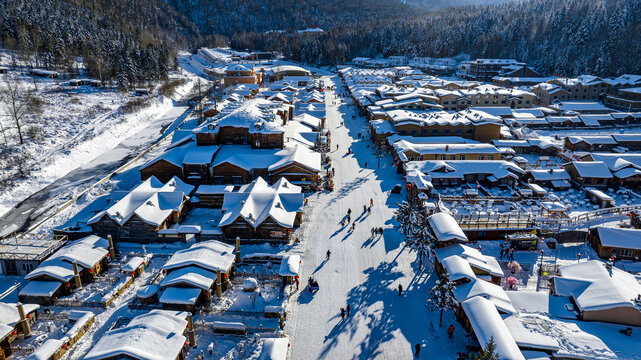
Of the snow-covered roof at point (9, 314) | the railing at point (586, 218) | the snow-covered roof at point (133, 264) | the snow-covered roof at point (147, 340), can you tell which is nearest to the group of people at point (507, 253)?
the railing at point (586, 218)

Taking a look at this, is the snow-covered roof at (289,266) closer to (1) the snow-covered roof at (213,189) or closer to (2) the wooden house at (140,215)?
(2) the wooden house at (140,215)

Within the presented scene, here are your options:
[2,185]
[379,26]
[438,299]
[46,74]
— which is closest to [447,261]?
[438,299]

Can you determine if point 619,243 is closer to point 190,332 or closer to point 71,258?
point 190,332

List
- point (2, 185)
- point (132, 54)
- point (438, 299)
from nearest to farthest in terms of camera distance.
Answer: point (438, 299) → point (2, 185) → point (132, 54)

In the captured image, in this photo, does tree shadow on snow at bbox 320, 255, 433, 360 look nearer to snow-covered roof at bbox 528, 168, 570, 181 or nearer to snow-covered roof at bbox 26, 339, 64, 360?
snow-covered roof at bbox 26, 339, 64, 360

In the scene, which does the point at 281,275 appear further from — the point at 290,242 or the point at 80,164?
the point at 80,164

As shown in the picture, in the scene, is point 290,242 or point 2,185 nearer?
point 290,242
